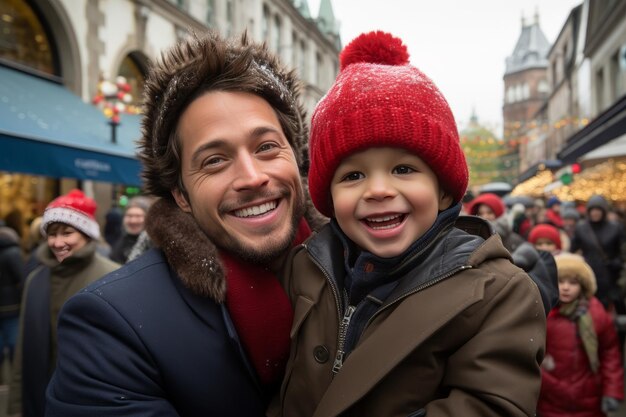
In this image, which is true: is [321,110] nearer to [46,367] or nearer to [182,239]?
[182,239]

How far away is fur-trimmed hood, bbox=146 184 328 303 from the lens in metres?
1.57

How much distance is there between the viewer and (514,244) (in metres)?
4.66

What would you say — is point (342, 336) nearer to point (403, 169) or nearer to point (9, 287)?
point (403, 169)

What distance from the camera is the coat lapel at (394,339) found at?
1.29 metres

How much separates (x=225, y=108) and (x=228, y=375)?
890mm

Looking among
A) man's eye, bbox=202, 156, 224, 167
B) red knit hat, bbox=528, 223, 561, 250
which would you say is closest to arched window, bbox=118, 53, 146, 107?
red knit hat, bbox=528, 223, 561, 250

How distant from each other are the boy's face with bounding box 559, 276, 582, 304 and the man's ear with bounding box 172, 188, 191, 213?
320cm

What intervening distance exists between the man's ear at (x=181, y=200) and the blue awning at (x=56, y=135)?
10.7 feet

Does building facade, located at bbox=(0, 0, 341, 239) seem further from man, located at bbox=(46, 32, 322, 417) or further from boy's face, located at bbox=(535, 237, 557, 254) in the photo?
man, located at bbox=(46, 32, 322, 417)

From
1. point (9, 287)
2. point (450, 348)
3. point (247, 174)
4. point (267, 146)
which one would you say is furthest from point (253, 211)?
point (9, 287)

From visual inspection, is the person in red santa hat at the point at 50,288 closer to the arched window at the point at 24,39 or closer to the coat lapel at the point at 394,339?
the coat lapel at the point at 394,339

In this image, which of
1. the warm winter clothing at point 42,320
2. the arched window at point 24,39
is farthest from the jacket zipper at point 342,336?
the arched window at point 24,39

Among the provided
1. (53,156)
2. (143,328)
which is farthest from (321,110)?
(53,156)

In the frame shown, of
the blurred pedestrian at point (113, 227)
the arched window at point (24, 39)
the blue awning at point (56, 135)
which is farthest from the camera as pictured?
the arched window at point (24, 39)
